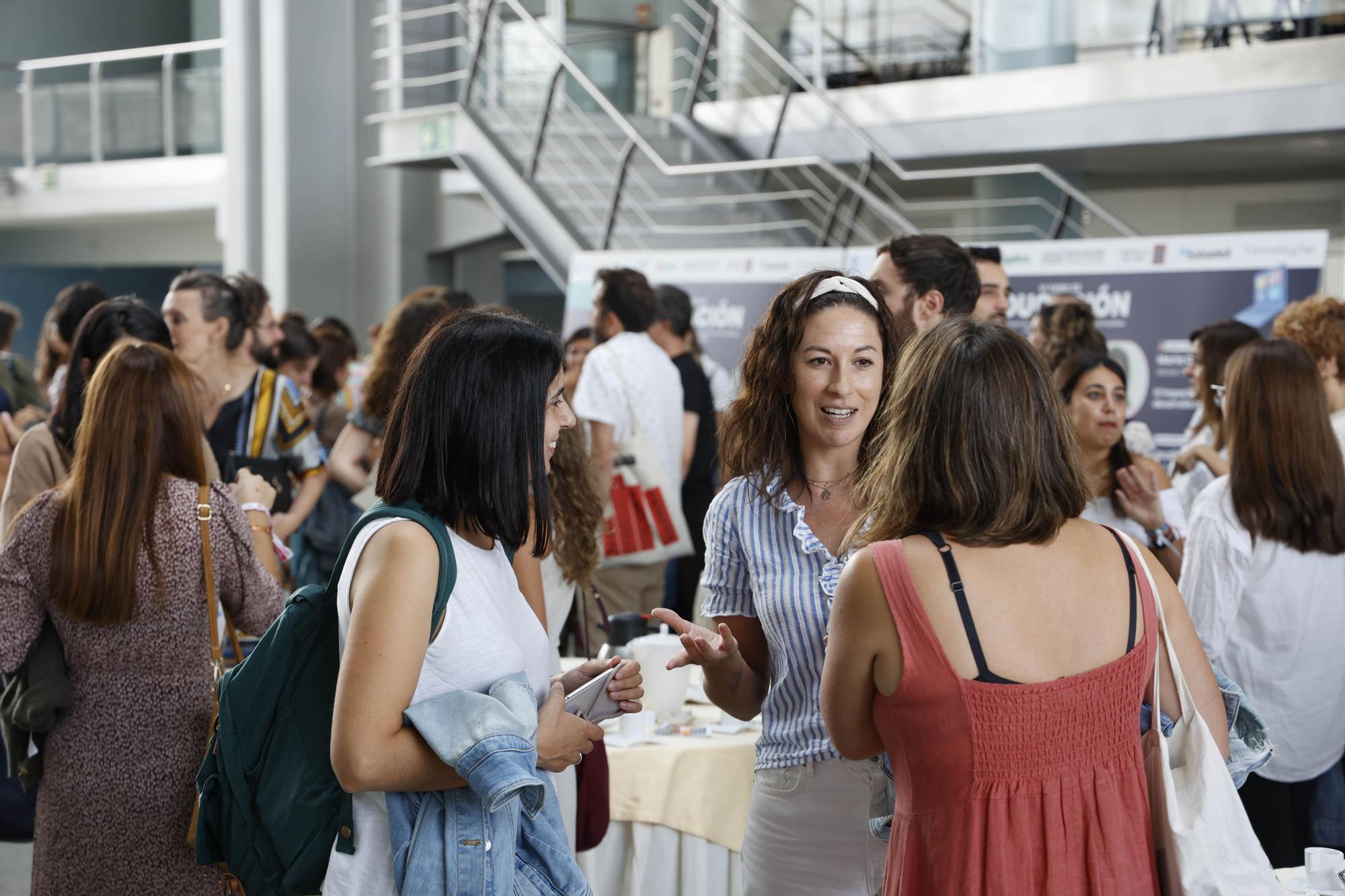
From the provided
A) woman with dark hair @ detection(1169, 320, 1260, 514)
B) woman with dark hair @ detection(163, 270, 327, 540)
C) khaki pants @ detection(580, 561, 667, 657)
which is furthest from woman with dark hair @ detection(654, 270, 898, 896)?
khaki pants @ detection(580, 561, 667, 657)

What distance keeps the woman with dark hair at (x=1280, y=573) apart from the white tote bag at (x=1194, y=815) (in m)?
1.50

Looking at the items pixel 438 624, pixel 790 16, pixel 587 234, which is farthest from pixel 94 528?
pixel 790 16

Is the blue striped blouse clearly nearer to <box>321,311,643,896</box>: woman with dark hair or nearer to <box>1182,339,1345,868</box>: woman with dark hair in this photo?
<box>321,311,643,896</box>: woman with dark hair

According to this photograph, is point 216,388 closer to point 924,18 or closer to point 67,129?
point 924,18

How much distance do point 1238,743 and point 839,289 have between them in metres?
0.91

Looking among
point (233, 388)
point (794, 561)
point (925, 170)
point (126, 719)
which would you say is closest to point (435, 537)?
point (794, 561)

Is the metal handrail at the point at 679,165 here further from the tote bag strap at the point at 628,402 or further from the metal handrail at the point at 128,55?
the metal handrail at the point at 128,55

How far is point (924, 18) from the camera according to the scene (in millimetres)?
10008

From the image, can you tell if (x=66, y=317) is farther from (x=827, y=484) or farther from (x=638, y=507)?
(x=827, y=484)

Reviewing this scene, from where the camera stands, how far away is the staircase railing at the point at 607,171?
360 inches

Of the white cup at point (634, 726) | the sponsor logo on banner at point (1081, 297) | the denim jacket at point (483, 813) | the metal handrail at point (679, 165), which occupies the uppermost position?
the metal handrail at point (679, 165)

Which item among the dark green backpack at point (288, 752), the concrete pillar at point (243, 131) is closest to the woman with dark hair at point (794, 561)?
the dark green backpack at point (288, 752)

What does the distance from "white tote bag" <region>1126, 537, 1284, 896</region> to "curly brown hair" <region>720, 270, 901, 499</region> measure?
0.64 metres

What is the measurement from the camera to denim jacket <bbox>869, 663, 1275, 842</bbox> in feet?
5.90
